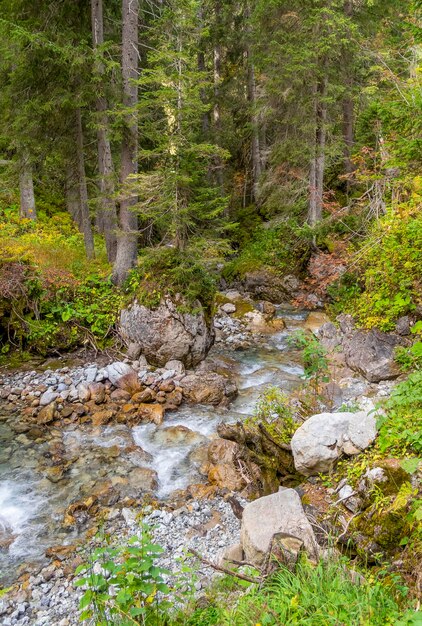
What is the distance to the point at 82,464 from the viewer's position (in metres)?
6.81

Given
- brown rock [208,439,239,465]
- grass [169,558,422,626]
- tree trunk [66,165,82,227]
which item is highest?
tree trunk [66,165,82,227]

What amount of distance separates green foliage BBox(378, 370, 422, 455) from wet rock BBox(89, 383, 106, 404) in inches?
226

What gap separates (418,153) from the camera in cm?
560

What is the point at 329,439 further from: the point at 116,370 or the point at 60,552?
the point at 116,370

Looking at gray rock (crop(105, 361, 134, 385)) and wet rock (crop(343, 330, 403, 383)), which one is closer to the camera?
wet rock (crop(343, 330, 403, 383))

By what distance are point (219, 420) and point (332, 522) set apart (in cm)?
390

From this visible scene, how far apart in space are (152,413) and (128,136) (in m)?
7.33

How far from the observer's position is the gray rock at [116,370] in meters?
8.87

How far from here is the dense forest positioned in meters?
4.52

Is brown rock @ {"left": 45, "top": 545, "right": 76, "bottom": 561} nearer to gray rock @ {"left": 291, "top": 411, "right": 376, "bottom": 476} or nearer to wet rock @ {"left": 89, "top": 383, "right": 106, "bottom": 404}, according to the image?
gray rock @ {"left": 291, "top": 411, "right": 376, "bottom": 476}

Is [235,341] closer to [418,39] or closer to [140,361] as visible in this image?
[140,361]

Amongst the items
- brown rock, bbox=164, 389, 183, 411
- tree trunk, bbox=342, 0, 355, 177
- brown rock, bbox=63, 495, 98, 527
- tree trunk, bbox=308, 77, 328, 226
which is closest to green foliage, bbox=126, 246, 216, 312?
brown rock, bbox=164, 389, 183, 411

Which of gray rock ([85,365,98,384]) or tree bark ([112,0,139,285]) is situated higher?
tree bark ([112,0,139,285])

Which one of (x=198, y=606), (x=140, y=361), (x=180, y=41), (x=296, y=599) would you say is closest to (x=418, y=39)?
(x=180, y=41)
